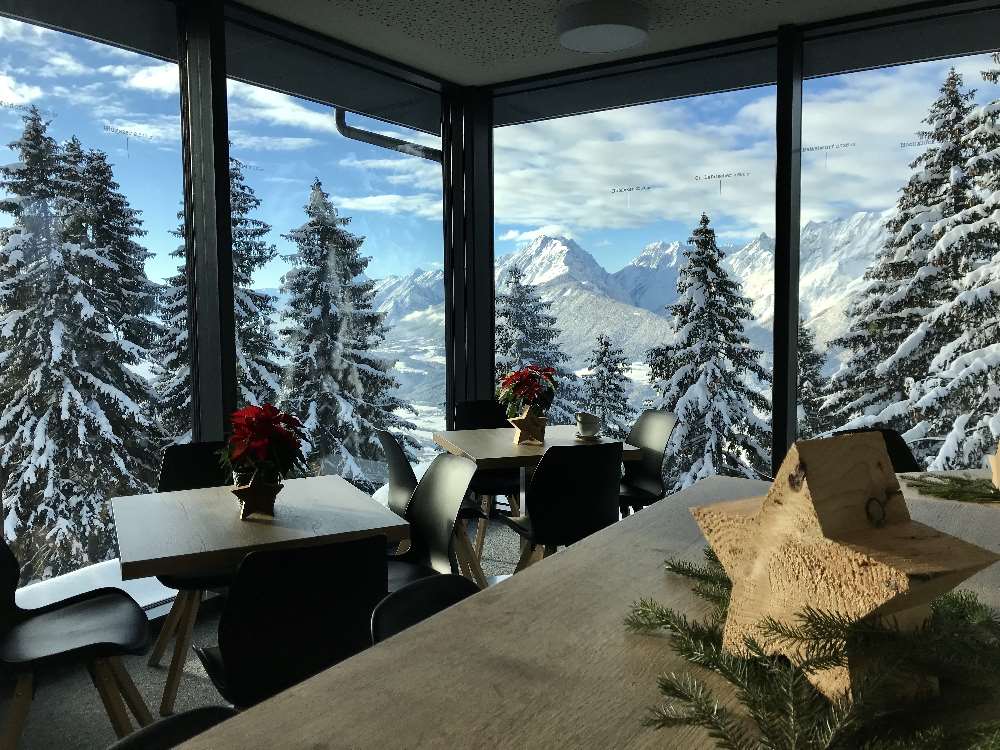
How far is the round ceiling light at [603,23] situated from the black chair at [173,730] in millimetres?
4109

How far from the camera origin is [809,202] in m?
4.70

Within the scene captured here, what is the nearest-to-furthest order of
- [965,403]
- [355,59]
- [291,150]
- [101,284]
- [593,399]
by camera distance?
1. [101,284]
2. [965,403]
3. [291,150]
4. [355,59]
5. [593,399]

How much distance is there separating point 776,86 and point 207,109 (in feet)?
10.9

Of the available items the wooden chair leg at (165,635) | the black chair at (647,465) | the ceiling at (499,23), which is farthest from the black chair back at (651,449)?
the wooden chair leg at (165,635)

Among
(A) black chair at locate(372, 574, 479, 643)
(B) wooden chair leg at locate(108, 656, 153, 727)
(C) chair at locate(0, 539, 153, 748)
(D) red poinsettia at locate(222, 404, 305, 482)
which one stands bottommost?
(B) wooden chair leg at locate(108, 656, 153, 727)

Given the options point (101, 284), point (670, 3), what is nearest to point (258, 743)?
point (101, 284)

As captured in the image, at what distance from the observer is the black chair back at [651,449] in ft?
15.0

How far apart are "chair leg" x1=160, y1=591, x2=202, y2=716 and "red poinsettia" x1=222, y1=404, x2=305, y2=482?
2.98ft

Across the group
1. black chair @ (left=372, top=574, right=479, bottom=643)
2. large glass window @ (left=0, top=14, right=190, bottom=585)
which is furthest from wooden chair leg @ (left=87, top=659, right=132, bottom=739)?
black chair @ (left=372, top=574, right=479, bottom=643)

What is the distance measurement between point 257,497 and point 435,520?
0.74 meters

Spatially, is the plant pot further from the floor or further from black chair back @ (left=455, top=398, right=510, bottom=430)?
black chair back @ (left=455, top=398, right=510, bottom=430)

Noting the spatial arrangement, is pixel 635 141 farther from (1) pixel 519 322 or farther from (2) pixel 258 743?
(2) pixel 258 743

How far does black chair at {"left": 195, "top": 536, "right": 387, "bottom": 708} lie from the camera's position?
77.3 inches

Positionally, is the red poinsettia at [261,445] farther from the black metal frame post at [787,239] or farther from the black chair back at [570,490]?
the black metal frame post at [787,239]
